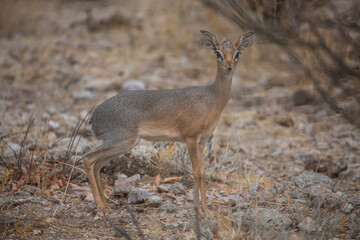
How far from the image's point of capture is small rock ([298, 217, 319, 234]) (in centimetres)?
414

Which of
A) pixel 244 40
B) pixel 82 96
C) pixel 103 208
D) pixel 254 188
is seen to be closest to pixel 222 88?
pixel 244 40

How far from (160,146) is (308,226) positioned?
2767 millimetres

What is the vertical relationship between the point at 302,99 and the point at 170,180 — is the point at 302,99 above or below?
above

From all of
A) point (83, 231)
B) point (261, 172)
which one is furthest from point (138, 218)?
point (261, 172)

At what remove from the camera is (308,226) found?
4184mm

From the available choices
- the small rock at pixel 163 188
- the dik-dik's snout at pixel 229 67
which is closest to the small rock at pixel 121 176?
the small rock at pixel 163 188

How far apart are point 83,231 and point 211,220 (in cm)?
125

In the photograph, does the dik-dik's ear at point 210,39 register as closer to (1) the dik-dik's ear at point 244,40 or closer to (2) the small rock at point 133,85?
(1) the dik-dik's ear at point 244,40

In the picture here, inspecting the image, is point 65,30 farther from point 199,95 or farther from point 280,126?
point 199,95

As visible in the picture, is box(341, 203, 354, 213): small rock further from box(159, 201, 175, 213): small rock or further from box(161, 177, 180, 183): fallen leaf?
box(161, 177, 180, 183): fallen leaf

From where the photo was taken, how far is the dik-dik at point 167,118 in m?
5.04

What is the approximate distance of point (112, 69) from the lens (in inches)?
432

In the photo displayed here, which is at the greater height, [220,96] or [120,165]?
[220,96]

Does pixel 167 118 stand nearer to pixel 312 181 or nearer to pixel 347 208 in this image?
pixel 312 181
